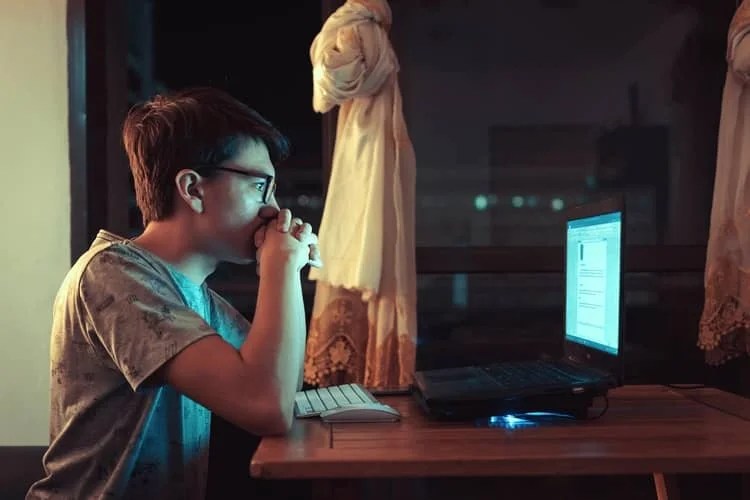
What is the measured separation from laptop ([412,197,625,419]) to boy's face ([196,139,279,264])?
382mm

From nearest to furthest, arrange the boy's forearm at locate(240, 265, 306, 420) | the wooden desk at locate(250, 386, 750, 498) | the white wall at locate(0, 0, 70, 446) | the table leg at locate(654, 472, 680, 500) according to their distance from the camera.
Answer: the wooden desk at locate(250, 386, 750, 498) < the boy's forearm at locate(240, 265, 306, 420) < the table leg at locate(654, 472, 680, 500) < the white wall at locate(0, 0, 70, 446)

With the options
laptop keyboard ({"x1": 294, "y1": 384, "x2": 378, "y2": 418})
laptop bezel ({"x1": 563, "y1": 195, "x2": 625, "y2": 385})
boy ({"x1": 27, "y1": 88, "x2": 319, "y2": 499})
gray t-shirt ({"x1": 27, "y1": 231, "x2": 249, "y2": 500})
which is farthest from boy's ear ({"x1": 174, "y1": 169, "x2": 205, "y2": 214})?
laptop bezel ({"x1": 563, "y1": 195, "x2": 625, "y2": 385})

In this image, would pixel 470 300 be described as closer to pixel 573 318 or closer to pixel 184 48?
pixel 573 318

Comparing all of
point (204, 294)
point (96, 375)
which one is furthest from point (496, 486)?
point (96, 375)

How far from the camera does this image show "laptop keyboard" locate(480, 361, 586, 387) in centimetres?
122

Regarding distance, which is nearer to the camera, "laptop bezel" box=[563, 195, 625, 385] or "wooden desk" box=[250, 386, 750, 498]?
"wooden desk" box=[250, 386, 750, 498]

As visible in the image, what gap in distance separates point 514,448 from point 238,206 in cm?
57

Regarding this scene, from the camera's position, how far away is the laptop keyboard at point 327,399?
1.27 meters

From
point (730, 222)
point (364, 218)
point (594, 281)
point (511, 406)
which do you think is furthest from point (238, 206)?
point (730, 222)

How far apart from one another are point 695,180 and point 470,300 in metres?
0.74

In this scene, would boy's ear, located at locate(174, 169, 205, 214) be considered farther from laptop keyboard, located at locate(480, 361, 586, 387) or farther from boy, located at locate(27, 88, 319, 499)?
laptop keyboard, located at locate(480, 361, 586, 387)

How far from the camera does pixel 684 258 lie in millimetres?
2186

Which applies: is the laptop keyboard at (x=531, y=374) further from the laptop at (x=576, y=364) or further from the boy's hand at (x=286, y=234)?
the boy's hand at (x=286, y=234)

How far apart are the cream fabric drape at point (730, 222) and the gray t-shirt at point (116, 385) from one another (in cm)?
137
